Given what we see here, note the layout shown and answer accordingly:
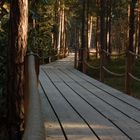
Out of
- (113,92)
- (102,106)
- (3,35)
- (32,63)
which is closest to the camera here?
(32,63)

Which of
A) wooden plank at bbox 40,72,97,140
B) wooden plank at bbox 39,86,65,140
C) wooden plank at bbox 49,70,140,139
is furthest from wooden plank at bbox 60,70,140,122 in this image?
wooden plank at bbox 39,86,65,140

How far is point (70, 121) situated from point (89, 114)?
0.86m

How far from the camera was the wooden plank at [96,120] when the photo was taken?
6066 mm

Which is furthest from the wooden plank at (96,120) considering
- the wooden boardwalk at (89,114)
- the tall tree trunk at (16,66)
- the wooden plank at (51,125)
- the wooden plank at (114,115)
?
the tall tree trunk at (16,66)

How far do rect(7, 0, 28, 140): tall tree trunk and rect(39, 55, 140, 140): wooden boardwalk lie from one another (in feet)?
1.67

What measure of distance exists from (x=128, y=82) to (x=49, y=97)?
251cm

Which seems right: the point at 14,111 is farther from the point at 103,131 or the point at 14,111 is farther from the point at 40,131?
the point at 40,131

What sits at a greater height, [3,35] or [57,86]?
[3,35]

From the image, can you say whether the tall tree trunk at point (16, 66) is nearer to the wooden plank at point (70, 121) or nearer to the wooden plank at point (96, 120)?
the wooden plank at point (70, 121)

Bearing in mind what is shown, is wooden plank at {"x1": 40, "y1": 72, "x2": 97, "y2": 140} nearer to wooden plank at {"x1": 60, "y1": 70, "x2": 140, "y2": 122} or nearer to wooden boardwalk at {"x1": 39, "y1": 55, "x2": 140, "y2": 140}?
wooden boardwalk at {"x1": 39, "y1": 55, "x2": 140, "y2": 140}

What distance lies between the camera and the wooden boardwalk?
6.14 metres

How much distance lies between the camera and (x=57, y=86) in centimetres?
1285

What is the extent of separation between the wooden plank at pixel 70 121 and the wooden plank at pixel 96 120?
118 mm

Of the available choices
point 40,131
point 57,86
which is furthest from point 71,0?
point 40,131
